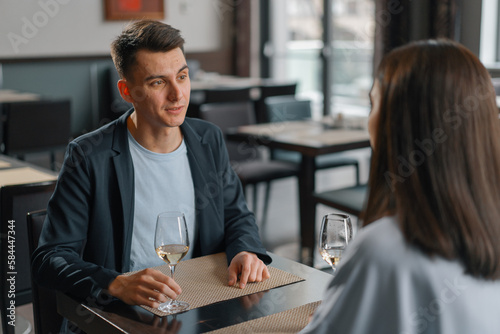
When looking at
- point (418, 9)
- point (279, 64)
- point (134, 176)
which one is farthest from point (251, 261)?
point (279, 64)

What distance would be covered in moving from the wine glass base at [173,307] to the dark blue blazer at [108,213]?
0.55 ft

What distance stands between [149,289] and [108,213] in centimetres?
42

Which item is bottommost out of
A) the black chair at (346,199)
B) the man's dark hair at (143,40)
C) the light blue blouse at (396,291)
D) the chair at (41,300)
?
the black chair at (346,199)

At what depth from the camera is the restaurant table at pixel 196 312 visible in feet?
3.95

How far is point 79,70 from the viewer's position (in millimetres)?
7457

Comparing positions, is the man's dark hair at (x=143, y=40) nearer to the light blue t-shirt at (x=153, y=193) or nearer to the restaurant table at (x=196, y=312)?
the light blue t-shirt at (x=153, y=193)

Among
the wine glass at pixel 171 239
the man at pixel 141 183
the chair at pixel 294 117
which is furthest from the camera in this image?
the chair at pixel 294 117

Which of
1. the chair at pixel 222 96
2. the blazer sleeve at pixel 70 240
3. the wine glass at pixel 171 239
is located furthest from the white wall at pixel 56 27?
the wine glass at pixel 171 239

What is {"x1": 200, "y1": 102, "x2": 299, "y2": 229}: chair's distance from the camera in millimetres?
4144

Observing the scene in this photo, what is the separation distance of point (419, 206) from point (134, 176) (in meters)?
0.97

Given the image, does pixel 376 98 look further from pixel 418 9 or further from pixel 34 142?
pixel 418 9

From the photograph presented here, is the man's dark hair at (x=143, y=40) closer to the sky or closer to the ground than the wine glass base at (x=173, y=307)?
closer to the sky

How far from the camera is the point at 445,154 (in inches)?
34.2

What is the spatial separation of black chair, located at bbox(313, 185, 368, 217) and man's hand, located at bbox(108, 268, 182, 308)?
208 cm
